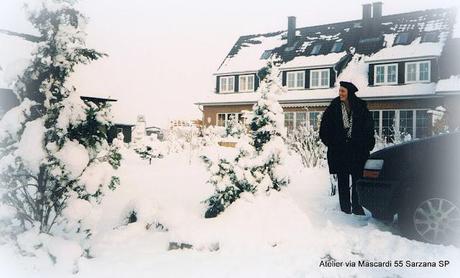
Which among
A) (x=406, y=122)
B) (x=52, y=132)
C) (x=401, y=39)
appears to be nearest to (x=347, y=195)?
(x=406, y=122)

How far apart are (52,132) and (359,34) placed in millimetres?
5778

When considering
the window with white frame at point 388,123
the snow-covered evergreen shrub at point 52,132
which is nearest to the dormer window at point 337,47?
the window with white frame at point 388,123

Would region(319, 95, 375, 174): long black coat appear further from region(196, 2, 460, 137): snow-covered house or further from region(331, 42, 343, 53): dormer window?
region(331, 42, 343, 53): dormer window

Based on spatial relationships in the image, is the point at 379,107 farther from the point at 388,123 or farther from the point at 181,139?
the point at 181,139

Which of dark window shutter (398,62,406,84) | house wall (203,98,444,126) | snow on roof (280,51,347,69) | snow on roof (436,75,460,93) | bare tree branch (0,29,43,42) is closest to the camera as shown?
bare tree branch (0,29,43,42)

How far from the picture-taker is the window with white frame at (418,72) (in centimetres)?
564

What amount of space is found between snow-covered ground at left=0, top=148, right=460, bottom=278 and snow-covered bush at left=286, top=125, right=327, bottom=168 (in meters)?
1.08

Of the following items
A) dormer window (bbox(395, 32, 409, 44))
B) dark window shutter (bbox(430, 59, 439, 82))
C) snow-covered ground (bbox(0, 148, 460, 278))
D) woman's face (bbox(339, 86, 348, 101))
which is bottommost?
snow-covered ground (bbox(0, 148, 460, 278))

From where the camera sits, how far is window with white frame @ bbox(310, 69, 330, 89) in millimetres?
5164

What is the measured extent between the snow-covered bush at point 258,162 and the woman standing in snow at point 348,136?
728 mm

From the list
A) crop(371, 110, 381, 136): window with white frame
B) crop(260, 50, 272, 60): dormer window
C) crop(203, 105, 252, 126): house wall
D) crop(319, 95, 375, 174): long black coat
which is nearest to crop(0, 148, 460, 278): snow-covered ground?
crop(319, 95, 375, 174): long black coat

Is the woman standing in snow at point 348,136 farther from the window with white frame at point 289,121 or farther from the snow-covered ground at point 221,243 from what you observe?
the window with white frame at point 289,121

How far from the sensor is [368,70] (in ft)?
17.4

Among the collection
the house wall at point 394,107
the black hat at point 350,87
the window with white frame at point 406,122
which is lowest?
the window with white frame at point 406,122
